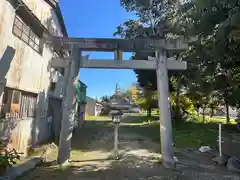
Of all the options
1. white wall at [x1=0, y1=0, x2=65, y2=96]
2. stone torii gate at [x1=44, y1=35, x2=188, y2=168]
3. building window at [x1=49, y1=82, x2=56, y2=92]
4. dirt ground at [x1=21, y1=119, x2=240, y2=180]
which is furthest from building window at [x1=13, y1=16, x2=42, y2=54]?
dirt ground at [x1=21, y1=119, x2=240, y2=180]

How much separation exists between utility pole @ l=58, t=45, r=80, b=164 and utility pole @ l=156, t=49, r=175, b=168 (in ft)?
9.18

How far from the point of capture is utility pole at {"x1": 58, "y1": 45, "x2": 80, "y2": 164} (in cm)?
623

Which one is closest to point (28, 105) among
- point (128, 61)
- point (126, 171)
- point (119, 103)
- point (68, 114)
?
point (68, 114)

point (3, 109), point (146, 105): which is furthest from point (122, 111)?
point (146, 105)

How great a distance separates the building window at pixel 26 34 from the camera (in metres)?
6.54

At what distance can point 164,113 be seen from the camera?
21.4 feet

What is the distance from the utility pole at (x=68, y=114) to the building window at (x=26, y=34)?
1.99 meters

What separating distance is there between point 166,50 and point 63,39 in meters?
3.53

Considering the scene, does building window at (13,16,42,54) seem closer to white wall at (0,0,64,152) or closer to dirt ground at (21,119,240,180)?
white wall at (0,0,64,152)

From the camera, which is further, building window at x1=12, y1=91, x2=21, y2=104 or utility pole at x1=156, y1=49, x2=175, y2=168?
building window at x1=12, y1=91, x2=21, y2=104

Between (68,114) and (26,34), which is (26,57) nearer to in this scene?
(26,34)

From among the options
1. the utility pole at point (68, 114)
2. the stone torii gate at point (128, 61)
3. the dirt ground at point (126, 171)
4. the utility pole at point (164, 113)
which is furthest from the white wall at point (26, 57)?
the utility pole at point (164, 113)

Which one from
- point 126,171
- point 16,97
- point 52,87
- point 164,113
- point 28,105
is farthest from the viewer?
point 52,87

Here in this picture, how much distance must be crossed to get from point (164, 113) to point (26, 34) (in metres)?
5.72
